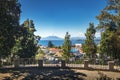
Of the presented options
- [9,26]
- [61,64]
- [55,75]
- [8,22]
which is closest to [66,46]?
[61,64]

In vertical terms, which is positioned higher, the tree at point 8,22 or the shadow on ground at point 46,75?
the tree at point 8,22

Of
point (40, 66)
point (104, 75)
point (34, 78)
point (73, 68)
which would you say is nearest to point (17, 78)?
point (34, 78)

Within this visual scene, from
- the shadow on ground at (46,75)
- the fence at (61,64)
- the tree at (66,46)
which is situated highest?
the tree at (66,46)

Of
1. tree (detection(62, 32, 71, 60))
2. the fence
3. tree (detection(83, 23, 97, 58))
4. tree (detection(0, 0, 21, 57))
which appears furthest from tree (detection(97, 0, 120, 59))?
tree (detection(62, 32, 71, 60))

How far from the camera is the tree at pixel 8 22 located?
25.2 m

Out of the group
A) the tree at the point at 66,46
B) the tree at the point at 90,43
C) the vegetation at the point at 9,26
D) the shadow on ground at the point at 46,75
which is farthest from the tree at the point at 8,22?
the tree at the point at 66,46

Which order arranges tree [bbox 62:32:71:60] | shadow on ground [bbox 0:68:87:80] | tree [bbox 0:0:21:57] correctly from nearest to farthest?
shadow on ground [bbox 0:68:87:80], tree [bbox 0:0:21:57], tree [bbox 62:32:71:60]

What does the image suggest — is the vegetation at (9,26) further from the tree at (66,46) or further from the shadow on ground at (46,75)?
the tree at (66,46)

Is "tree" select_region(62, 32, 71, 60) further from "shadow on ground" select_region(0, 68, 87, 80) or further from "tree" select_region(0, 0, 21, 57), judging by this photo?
"shadow on ground" select_region(0, 68, 87, 80)

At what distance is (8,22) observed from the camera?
2683cm

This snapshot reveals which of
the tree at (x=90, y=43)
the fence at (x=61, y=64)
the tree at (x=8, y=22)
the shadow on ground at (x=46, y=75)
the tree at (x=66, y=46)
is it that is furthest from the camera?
the tree at (x=66, y=46)

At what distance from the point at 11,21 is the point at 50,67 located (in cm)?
775

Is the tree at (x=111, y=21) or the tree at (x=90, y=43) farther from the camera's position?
the tree at (x=90, y=43)

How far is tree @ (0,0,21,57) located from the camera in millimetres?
25188
